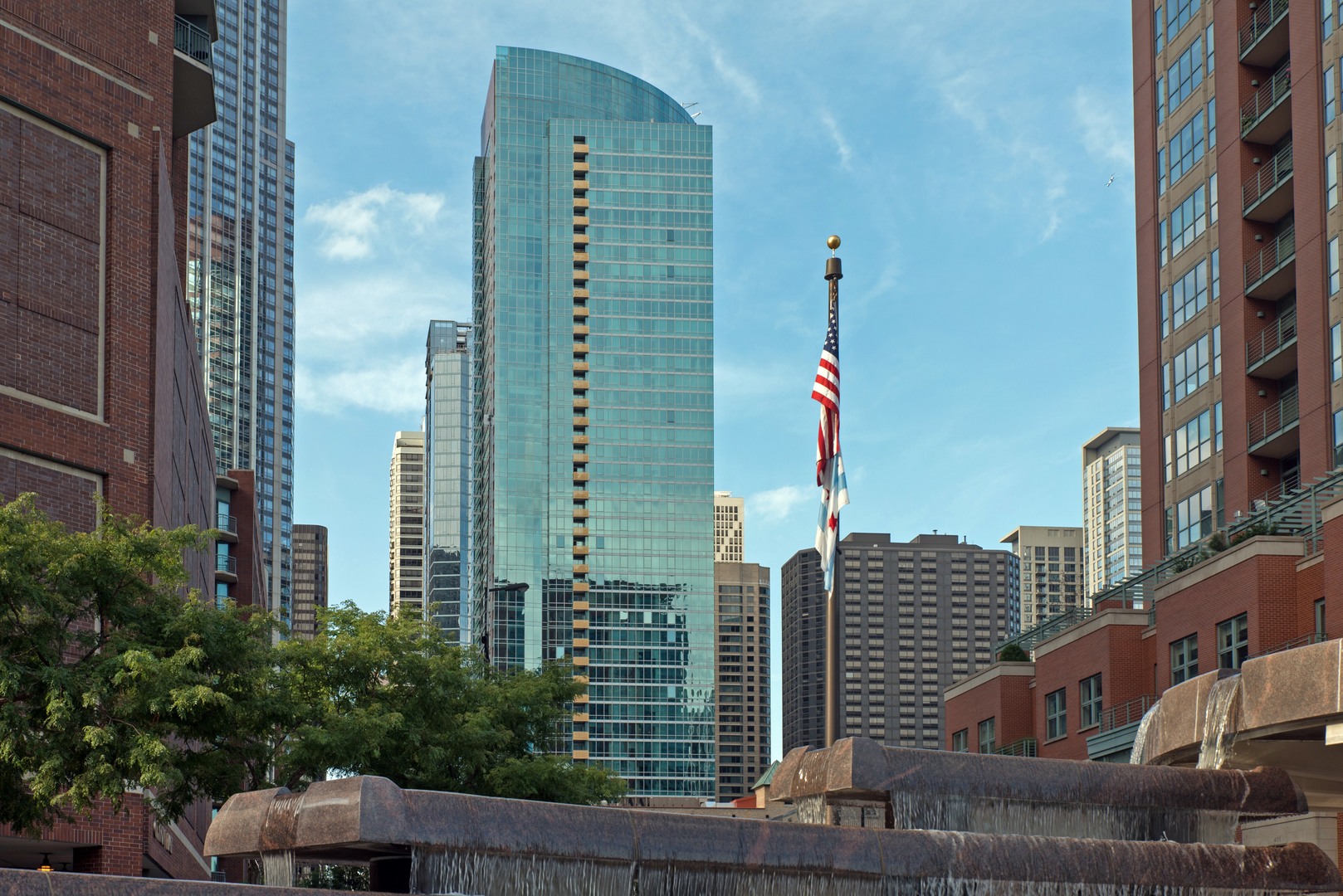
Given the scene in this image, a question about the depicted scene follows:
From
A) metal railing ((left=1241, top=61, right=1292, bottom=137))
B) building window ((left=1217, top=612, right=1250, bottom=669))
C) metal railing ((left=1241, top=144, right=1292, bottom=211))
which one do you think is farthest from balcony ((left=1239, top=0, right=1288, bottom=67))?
building window ((left=1217, top=612, right=1250, bottom=669))

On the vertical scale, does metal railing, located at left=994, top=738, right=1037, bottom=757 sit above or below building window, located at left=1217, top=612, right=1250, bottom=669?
below

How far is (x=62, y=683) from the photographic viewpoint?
945 inches

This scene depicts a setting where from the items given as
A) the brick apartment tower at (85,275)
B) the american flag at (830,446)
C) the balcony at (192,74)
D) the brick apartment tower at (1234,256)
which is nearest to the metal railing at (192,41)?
the balcony at (192,74)

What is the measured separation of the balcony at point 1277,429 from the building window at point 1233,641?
575 inches

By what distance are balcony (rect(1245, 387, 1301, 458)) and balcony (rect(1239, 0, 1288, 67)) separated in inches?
470

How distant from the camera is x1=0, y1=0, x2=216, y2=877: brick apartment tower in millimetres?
36750

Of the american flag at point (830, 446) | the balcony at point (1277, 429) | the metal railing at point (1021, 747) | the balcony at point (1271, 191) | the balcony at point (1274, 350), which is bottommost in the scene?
the metal railing at point (1021, 747)

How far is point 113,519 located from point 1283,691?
1995 cm

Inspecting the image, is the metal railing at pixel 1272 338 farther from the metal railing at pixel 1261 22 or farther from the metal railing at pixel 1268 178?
the metal railing at pixel 1261 22

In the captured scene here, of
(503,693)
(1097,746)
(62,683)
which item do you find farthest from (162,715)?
(1097,746)

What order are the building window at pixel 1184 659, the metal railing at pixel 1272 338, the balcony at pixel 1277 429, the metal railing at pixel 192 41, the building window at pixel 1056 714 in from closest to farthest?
the building window at pixel 1184 659
the metal railing at pixel 192 41
the building window at pixel 1056 714
the balcony at pixel 1277 429
the metal railing at pixel 1272 338

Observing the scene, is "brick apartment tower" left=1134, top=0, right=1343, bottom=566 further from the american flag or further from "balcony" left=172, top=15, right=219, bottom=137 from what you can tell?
"balcony" left=172, top=15, right=219, bottom=137

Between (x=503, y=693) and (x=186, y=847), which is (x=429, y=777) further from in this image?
(x=186, y=847)

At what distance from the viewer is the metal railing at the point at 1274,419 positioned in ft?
182
